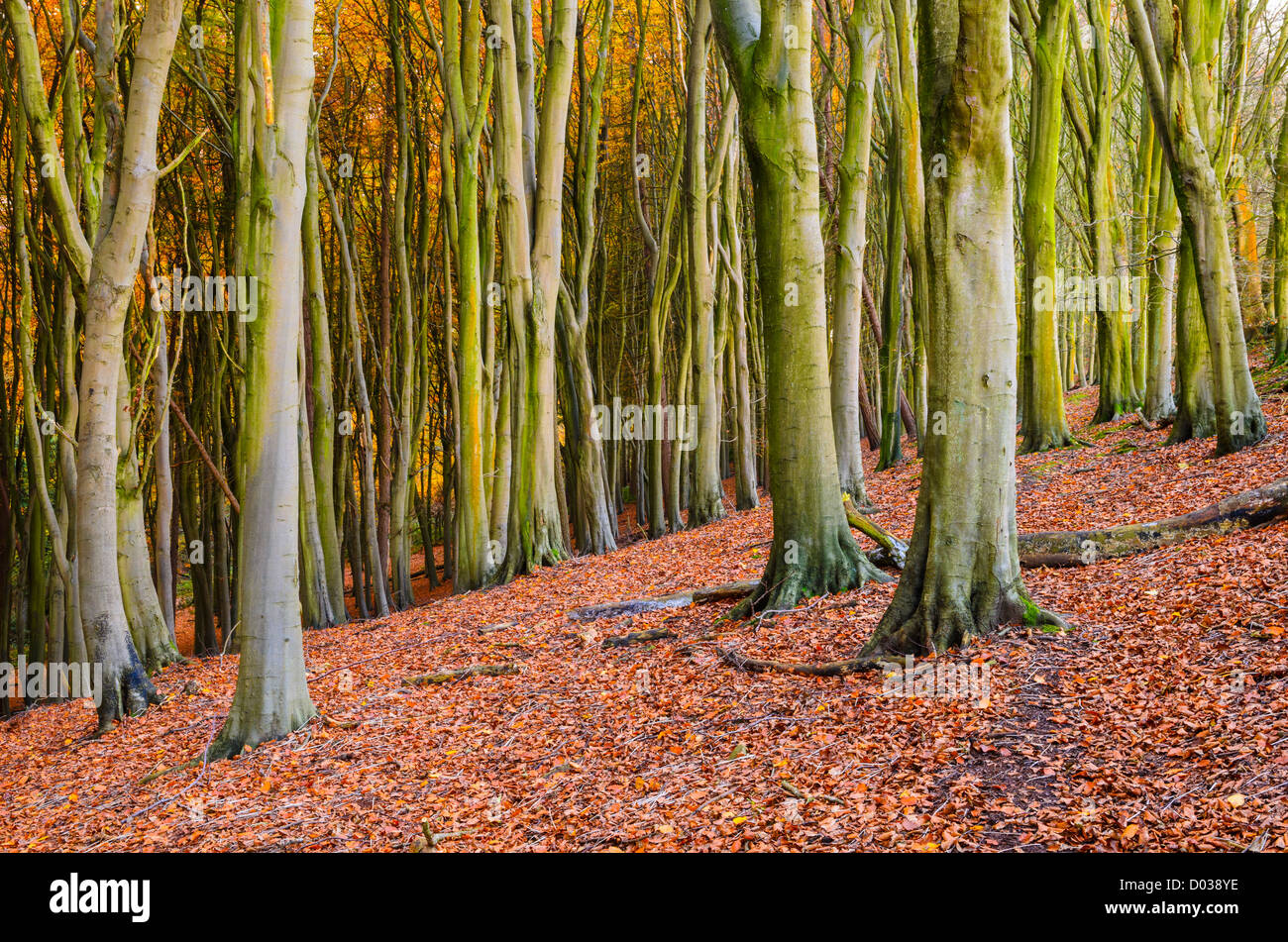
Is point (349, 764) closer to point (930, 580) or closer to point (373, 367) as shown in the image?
point (930, 580)

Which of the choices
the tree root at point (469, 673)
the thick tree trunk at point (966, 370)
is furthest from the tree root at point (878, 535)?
the tree root at point (469, 673)

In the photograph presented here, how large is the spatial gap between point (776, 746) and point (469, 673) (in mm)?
Answer: 3267

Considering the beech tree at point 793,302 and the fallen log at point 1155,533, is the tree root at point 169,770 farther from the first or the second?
the fallen log at point 1155,533

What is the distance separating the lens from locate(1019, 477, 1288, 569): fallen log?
5926 millimetres

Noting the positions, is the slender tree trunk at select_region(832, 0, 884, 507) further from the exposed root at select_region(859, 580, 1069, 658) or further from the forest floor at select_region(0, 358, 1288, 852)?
the exposed root at select_region(859, 580, 1069, 658)

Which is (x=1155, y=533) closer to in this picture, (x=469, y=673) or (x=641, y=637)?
(x=641, y=637)

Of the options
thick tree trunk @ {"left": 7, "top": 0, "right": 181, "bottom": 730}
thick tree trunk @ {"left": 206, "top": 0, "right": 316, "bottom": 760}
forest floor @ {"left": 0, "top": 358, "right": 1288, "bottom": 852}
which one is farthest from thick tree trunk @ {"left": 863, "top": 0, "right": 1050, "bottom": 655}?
thick tree trunk @ {"left": 7, "top": 0, "right": 181, "bottom": 730}

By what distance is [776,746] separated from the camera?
4270mm

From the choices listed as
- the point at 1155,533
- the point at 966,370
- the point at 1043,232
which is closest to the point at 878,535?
the point at 1155,533

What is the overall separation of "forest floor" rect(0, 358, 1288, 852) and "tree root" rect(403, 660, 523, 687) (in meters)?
0.10

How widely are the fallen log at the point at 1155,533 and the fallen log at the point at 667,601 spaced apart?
220 cm

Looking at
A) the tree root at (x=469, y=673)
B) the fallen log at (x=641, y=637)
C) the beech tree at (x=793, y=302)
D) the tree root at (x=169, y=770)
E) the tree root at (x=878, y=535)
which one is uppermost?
the beech tree at (x=793, y=302)

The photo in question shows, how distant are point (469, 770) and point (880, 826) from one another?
2432mm

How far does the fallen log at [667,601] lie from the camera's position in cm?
721
